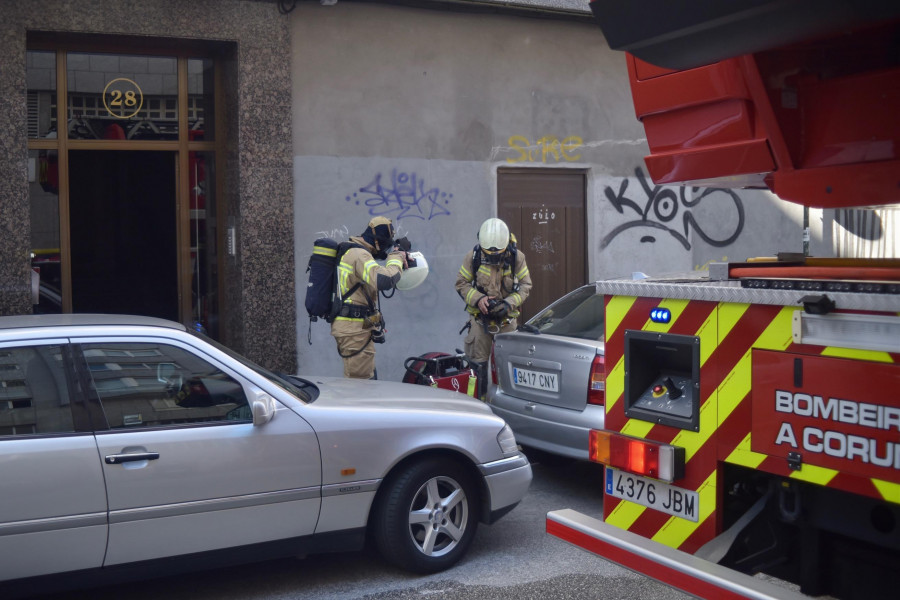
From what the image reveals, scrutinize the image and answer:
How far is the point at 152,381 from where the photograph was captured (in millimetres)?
4484

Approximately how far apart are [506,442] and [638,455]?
1971 millimetres

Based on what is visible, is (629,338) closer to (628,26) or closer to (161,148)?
(628,26)

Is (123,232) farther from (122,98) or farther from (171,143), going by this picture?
(122,98)

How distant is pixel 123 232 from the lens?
926 centimetres

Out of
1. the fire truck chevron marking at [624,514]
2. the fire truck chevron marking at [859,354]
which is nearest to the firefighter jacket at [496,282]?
the fire truck chevron marking at [624,514]

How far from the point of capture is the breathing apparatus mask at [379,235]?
7.44 metres

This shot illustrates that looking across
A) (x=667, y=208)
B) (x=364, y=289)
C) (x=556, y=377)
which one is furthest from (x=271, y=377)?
(x=667, y=208)

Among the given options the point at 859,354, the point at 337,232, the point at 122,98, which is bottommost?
the point at 859,354

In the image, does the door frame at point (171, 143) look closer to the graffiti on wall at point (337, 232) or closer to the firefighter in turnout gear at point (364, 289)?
the graffiti on wall at point (337, 232)

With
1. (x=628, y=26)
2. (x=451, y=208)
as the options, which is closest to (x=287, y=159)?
(x=451, y=208)

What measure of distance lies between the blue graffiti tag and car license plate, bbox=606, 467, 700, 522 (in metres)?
6.57

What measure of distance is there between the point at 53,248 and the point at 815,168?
782 cm

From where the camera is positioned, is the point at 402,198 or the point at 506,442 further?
the point at 402,198

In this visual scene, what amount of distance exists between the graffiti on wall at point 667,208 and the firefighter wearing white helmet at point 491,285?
267 cm
